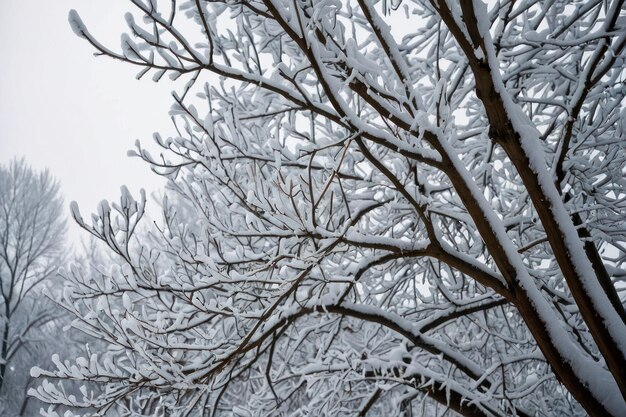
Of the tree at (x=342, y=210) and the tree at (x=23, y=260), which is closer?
the tree at (x=342, y=210)

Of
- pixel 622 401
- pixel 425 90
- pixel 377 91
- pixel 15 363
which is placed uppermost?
pixel 425 90

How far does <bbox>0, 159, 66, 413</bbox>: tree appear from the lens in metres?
11.9

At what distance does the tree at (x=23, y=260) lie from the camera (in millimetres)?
11914

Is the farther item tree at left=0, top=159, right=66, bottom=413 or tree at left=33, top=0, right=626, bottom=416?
tree at left=0, top=159, right=66, bottom=413

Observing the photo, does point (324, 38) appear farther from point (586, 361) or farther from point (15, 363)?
point (15, 363)

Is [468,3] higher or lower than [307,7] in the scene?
lower

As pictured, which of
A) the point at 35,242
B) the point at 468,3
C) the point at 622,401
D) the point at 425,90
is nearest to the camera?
the point at 468,3

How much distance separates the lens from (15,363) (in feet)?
42.5

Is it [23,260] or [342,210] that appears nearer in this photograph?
[342,210]

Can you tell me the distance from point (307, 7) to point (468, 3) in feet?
2.92

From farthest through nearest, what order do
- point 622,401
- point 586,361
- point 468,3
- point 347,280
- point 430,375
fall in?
point 430,375, point 347,280, point 586,361, point 622,401, point 468,3

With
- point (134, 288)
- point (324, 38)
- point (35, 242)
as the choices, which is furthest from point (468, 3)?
point (35, 242)

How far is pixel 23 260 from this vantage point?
39.7 ft

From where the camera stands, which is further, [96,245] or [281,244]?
[96,245]
